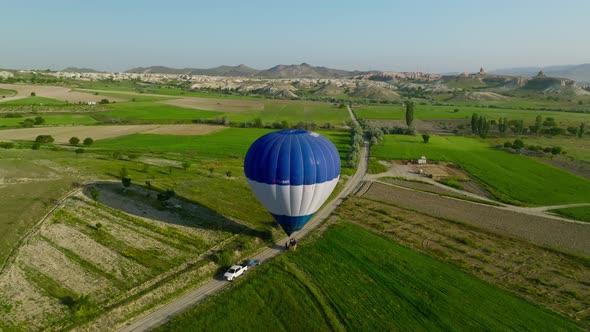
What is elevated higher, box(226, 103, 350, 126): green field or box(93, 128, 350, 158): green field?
box(226, 103, 350, 126): green field

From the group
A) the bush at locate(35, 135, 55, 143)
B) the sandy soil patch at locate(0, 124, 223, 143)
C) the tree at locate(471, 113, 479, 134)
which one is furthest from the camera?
the tree at locate(471, 113, 479, 134)

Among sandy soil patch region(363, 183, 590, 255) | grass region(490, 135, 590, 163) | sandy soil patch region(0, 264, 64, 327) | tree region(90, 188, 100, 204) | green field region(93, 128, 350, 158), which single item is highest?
tree region(90, 188, 100, 204)

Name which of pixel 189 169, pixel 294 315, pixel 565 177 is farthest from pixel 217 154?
pixel 565 177

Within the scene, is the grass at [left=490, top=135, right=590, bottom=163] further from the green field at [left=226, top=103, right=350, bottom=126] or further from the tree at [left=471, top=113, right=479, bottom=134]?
the green field at [left=226, top=103, right=350, bottom=126]

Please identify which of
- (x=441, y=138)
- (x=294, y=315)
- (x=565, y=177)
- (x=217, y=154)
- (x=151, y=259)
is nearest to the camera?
(x=294, y=315)

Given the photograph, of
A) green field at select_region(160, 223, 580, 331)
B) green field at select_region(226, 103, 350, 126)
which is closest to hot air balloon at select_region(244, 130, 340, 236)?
green field at select_region(160, 223, 580, 331)

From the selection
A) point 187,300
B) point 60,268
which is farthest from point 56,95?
point 187,300

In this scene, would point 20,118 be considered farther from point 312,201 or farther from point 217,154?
point 312,201

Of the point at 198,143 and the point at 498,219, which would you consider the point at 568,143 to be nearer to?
the point at 498,219
